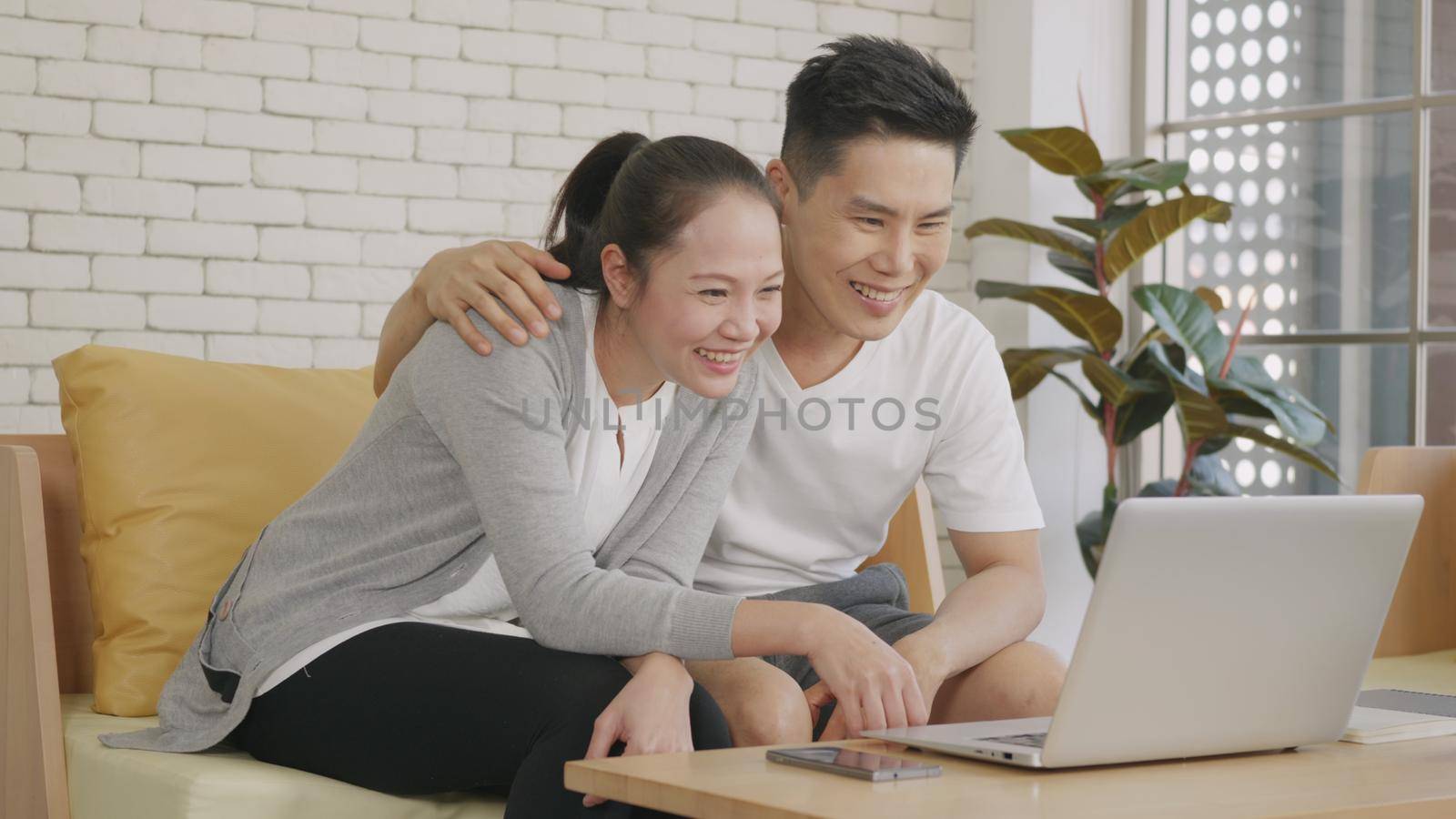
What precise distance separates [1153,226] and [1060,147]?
11.2 inches

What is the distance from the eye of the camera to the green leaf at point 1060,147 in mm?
3658

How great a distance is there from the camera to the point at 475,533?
166 cm

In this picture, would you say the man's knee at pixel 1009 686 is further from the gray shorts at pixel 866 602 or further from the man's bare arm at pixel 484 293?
the man's bare arm at pixel 484 293

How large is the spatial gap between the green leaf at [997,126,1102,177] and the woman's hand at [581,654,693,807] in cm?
245

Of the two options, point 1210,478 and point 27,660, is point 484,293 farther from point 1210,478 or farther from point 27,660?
point 1210,478

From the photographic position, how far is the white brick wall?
10.2 feet

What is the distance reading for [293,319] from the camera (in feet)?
11.1

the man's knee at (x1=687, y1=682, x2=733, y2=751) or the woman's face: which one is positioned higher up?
the woman's face

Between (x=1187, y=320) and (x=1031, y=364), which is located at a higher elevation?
(x=1187, y=320)

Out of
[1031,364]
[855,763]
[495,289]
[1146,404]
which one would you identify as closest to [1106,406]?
[1146,404]

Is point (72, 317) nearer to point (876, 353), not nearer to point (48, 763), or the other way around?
point (48, 763)

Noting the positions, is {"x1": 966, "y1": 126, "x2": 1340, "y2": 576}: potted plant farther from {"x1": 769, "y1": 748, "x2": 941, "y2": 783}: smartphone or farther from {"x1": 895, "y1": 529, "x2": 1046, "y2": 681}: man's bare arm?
{"x1": 769, "y1": 748, "x2": 941, "y2": 783}: smartphone

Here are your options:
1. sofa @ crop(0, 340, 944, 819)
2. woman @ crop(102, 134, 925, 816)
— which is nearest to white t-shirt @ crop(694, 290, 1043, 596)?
woman @ crop(102, 134, 925, 816)

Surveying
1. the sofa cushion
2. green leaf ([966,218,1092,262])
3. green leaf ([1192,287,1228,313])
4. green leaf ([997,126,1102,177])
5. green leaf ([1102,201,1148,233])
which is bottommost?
the sofa cushion
